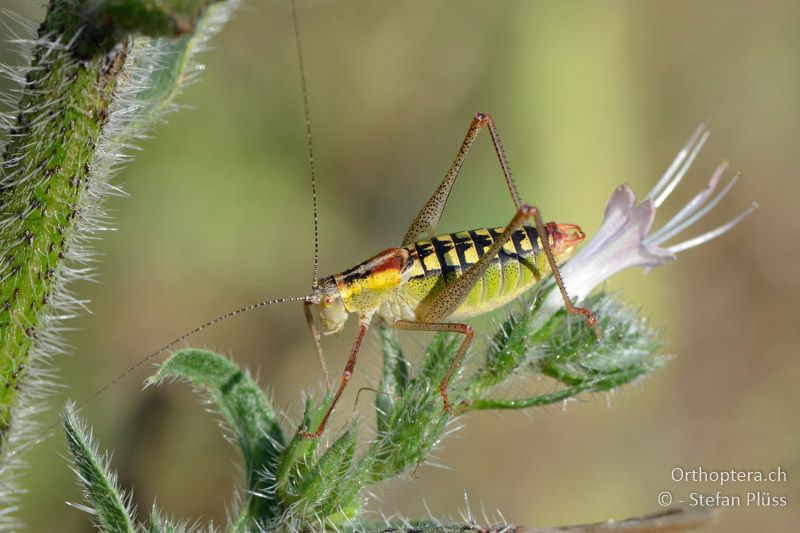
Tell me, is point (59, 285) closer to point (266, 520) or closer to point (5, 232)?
point (5, 232)

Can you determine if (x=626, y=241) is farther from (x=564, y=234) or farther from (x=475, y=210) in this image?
Answer: (x=475, y=210)

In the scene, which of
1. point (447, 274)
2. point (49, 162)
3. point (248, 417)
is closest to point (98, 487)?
point (248, 417)

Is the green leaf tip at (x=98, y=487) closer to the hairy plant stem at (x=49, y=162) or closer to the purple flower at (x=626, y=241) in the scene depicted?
the hairy plant stem at (x=49, y=162)

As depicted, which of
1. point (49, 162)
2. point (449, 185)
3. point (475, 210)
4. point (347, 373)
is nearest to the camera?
point (49, 162)

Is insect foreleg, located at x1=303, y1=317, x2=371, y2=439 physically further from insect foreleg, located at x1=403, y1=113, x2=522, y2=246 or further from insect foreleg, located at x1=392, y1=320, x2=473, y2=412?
insect foreleg, located at x1=403, y1=113, x2=522, y2=246

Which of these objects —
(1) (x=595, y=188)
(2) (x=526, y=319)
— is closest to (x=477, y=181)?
(1) (x=595, y=188)

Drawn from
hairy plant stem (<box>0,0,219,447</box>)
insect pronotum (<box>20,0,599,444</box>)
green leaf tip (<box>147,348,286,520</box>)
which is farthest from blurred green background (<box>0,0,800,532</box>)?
hairy plant stem (<box>0,0,219,447</box>)
